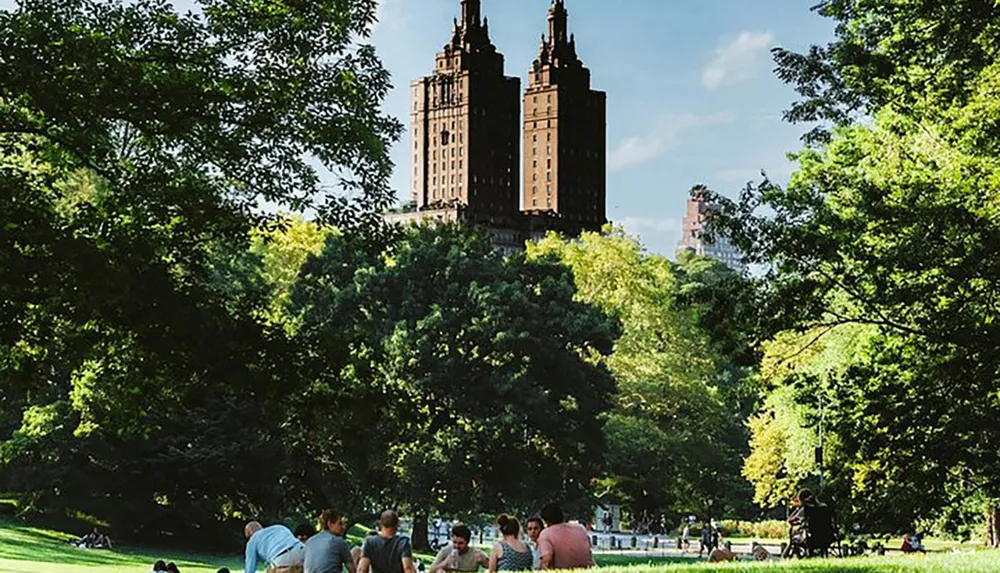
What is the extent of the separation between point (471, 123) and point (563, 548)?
15588cm

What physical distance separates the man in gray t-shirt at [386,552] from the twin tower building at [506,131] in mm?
146051

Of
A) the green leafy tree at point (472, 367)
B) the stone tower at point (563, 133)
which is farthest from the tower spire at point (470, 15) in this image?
the green leafy tree at point (472, 367)

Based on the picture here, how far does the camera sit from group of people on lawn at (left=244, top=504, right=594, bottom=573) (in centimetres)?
1354

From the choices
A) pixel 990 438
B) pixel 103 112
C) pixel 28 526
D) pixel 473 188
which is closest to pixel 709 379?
pixel 28 526

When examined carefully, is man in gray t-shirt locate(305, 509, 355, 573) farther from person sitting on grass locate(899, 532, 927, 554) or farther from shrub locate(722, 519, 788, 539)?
shrub locate(722, 519, 788, 539)

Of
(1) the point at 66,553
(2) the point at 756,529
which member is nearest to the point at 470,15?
(2) the point at 756,529

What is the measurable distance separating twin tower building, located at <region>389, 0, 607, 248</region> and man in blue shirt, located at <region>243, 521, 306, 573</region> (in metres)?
144

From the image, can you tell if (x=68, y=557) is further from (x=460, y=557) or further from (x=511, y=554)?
(x=511, y=554)

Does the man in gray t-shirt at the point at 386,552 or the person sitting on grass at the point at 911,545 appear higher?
the man in gray t-shirt at the point at 386,552

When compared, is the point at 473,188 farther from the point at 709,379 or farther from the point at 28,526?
the point at 28,526

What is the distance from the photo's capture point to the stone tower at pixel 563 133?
17712 cm

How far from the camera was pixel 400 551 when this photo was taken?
44.2 ft

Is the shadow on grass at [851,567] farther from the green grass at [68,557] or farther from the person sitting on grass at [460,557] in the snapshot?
the green grass at [68,557]

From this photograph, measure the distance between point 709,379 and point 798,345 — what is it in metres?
32.1
